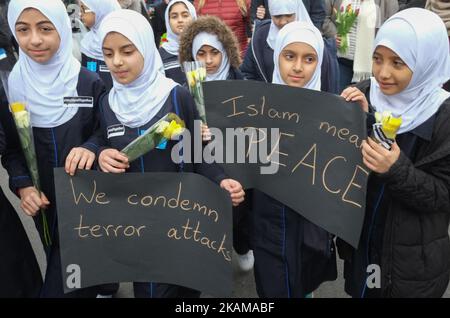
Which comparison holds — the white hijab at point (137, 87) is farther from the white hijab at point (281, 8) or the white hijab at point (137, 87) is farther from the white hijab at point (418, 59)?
the white hijab at point (281, 8)

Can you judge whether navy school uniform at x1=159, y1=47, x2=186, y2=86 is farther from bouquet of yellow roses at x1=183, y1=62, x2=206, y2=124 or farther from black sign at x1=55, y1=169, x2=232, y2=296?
black sign at x1=55, y1=169, x2=232, y2=296

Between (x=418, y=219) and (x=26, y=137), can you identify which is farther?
(x=26, y=137)

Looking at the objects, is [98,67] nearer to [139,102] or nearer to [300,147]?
[139,102]

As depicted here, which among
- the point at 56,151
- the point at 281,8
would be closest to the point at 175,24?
the point at 281,8

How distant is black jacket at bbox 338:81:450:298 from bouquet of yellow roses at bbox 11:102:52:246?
1.47 m

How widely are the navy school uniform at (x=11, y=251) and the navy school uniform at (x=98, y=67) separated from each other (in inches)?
51.3

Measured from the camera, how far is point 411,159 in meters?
1.79

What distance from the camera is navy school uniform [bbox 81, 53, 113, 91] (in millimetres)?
3400

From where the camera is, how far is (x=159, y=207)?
180 cm

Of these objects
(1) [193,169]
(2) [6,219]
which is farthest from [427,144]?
(2) [6,219]

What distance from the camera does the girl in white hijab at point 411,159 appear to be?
167 centimetres

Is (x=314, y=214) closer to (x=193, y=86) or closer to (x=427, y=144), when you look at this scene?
(x=427, y=144)

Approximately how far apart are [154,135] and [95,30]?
2.64 m
